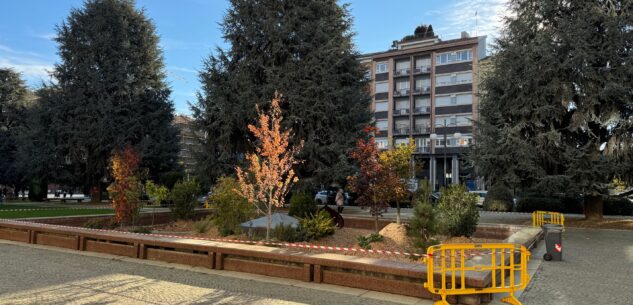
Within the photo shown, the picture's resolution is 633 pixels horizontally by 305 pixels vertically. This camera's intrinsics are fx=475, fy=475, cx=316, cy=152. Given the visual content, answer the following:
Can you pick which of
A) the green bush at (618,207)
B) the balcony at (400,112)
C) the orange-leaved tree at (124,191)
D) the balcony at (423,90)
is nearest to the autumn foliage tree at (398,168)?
the orange-leaved tree at (124,191)

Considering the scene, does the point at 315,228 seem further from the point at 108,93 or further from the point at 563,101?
the point at 108,93

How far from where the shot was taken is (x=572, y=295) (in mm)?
7309

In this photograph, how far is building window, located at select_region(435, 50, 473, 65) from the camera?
6600 centimetres

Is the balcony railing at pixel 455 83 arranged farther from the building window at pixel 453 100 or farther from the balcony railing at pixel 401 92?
the balcony railing at pixel 401 92

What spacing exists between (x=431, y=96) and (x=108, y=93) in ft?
153

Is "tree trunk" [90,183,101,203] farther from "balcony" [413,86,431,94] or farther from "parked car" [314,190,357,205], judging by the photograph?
"balcony" [413,86,431,94]

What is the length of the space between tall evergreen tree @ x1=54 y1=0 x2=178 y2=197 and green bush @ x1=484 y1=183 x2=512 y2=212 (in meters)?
23.3

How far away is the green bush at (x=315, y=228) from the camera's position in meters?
12.4

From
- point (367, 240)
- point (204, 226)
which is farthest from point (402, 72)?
point (367, 240)

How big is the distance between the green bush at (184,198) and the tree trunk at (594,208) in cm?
1675

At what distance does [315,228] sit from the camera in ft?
41.3

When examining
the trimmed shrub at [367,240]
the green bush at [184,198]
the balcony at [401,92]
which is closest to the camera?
the trimmed shrub at [367,240]

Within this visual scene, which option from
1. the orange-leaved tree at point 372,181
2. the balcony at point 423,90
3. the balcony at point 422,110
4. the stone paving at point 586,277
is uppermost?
the balcony at point 423,90

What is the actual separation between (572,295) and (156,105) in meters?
35.1
